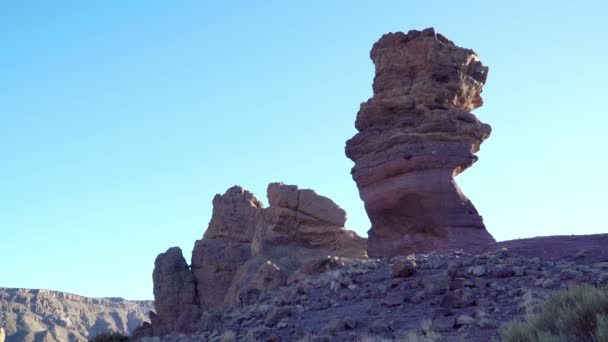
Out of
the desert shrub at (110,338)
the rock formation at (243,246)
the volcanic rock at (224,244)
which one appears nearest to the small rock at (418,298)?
the desert shrub at (110,338)

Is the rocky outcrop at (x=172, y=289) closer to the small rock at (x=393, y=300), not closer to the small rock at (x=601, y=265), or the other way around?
the small rock at (x=393, y=300)

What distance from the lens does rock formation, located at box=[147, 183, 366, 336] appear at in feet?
124

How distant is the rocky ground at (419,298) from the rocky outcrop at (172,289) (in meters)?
23.2

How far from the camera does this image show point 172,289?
42500 millimetres

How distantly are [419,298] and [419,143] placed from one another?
13019mm

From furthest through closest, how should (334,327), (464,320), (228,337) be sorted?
(228,337)
(334,327)
(464,320)

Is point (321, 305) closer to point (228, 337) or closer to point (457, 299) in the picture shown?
point (228, 337)

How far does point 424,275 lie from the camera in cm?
1664

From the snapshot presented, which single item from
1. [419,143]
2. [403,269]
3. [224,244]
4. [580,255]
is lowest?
[580,255]

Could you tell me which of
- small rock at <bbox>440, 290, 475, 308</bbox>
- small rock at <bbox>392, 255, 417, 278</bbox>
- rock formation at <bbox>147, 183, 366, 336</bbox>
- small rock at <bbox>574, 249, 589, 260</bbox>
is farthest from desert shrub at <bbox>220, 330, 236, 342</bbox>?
rock formation at <bbox>147, 183, 366, 336</bbox>

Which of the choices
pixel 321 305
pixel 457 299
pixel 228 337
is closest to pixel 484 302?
pixel 457 299

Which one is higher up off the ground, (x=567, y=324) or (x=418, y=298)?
(x=418, y=298)

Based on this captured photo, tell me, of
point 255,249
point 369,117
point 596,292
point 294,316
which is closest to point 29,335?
point 255,249

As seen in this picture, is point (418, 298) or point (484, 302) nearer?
point (484, 302)
